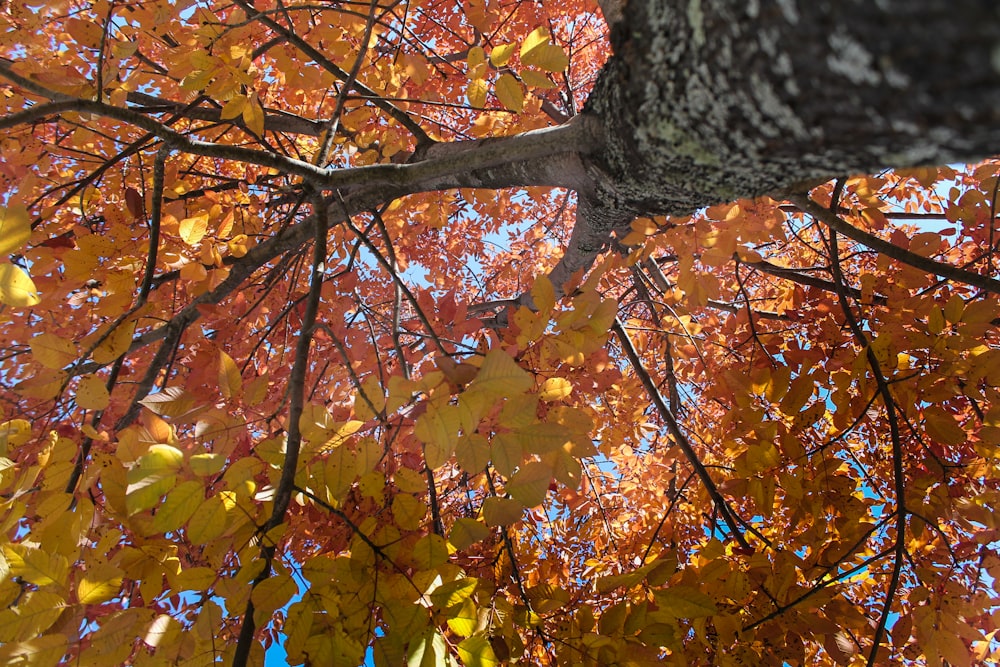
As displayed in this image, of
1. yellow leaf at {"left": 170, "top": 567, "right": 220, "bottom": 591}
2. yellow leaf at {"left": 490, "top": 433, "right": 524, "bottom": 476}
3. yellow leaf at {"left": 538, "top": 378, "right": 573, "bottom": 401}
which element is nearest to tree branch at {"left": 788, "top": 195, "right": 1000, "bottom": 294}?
yellow leaf at {"left": 538, "top": 378, "right": 573, "bottom": 401}

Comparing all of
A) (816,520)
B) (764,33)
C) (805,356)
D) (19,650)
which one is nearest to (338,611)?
(19,650)

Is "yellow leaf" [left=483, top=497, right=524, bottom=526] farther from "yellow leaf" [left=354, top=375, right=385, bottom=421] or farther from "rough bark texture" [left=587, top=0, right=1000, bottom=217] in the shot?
"rough bark texture" [left=587, top=0, right=1000, bottom=217]

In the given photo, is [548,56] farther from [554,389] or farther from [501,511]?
[501,511]

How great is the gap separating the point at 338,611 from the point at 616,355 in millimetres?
4043

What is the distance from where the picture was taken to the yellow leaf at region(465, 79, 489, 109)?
1.57 m

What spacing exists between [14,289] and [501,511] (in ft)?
3.97

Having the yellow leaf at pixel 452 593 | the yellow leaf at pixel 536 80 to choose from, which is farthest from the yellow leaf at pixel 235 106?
the yellow leaf at pixel 452 593

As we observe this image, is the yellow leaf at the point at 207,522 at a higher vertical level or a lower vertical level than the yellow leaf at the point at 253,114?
lower

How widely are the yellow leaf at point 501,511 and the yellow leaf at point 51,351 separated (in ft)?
3.99

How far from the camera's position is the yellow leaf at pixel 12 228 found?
1010mm

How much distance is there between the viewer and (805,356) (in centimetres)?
178

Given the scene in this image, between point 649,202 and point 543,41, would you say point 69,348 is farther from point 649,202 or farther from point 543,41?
point 649,202

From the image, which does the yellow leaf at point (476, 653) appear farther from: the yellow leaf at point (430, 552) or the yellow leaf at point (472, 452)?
the yellow leaf at point (472, 452)

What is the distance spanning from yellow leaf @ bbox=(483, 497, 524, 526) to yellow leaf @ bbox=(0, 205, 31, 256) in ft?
3.91
